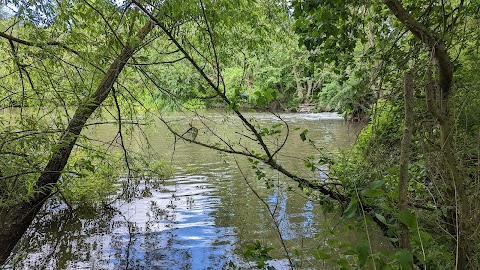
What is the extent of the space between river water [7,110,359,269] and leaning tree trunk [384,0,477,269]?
1.20 m

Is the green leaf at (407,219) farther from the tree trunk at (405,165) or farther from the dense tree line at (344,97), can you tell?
the tree trunk at (405,165)

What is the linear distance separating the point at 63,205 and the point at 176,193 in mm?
2432

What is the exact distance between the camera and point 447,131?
8.03 ft

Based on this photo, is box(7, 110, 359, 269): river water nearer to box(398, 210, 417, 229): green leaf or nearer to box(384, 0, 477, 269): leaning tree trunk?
box(384, 0, 477, 269): leaning tree trunk

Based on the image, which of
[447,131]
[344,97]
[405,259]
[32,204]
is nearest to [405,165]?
[405,259]

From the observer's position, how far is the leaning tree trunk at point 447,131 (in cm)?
231

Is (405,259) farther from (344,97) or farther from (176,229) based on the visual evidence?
(176,229)

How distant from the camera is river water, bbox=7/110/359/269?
512 cm

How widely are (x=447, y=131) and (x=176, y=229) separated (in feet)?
16.4

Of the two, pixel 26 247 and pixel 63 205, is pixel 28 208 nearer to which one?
pixel 26 247

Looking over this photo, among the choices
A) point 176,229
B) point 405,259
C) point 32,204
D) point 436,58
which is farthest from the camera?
point 176,229

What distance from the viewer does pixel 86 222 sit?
6648 mm

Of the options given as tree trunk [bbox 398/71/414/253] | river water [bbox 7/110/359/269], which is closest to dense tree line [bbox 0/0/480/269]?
tree trunk [bbox 398/71/414/253]

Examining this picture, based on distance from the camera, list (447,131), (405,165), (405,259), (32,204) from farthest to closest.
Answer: (32,204)
(447,131)
(405,165)
(405,259)
